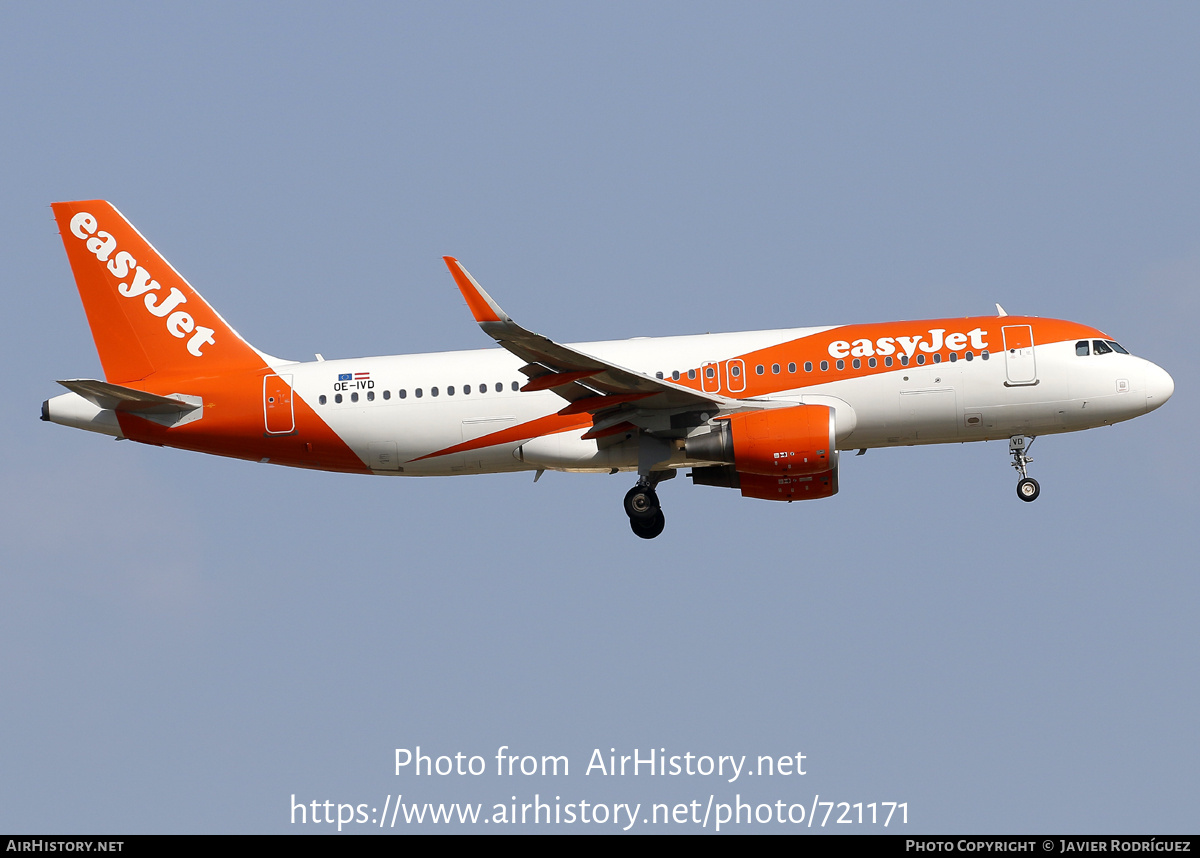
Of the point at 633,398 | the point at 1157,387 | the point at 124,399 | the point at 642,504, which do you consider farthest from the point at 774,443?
the point at 124,399

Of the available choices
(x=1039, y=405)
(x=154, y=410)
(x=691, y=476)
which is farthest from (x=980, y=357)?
(x=154, y=410)

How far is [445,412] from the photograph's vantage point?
3784 cm

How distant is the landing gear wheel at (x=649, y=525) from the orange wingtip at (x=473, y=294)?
8.45 metres

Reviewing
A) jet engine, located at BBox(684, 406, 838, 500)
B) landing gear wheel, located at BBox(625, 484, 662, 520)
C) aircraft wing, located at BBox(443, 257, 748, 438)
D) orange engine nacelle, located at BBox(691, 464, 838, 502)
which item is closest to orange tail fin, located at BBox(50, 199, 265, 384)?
aircraft wing, located at BBox(443, 257, 748, 438)

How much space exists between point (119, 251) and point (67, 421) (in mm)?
5102

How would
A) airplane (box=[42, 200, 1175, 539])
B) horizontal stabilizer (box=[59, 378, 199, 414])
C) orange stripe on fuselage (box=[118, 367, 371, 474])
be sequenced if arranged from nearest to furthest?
airplane (box=[42, 200, 1175, 539]) → horizontal stabilizer (box=[59, 378, 199, 414]) → orange stripe on fuselage (box=[118, 367, 371, 474])

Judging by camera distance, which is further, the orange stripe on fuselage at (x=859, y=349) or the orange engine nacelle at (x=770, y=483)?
the orange engine nacelle at (x=770, y=483)

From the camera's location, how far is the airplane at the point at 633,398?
36094mm

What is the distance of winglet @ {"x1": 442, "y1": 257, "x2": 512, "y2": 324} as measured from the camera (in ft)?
103

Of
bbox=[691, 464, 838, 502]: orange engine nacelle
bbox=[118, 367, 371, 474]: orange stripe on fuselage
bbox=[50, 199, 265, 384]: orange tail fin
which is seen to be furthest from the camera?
bbox=[50, 199, 265, 384]: orange tail fin

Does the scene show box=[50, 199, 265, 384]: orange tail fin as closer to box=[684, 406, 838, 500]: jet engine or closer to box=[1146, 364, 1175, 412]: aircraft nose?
box=[684, 406, 838, 500]: jet engine

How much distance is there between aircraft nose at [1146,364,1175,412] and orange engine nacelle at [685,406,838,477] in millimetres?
8176

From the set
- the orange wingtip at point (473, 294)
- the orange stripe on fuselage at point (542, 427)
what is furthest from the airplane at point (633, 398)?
the orange wingtip at point (473, 294)

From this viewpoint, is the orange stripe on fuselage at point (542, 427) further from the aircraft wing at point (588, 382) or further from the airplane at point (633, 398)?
the aircraft wing at point (588, 382)
